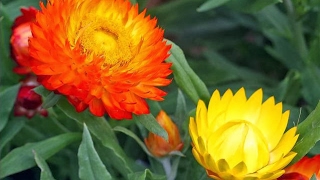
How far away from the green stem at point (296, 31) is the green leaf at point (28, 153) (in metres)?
0.55

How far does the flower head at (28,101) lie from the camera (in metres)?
1.27

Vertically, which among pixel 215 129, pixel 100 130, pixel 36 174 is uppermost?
pixel 215 129

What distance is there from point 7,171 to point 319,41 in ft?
2.40

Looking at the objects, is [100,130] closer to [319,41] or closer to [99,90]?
[99,90]

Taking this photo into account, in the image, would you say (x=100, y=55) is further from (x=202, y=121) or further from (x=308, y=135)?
(x=308, y=135)

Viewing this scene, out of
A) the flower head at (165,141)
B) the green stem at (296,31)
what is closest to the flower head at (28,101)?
the flower head at (165,141)

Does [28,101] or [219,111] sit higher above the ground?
[219,111]

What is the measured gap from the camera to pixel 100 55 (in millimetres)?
1102

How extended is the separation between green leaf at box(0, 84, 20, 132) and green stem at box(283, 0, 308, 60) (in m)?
0.62

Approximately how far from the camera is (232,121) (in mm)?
1097

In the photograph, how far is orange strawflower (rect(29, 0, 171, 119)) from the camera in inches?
41.2

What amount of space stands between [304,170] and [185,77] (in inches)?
11.0

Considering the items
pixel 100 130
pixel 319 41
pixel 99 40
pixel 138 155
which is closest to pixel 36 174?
pixel 138 155

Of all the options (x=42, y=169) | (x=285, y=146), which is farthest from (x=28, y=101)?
(x=285, y=146)
